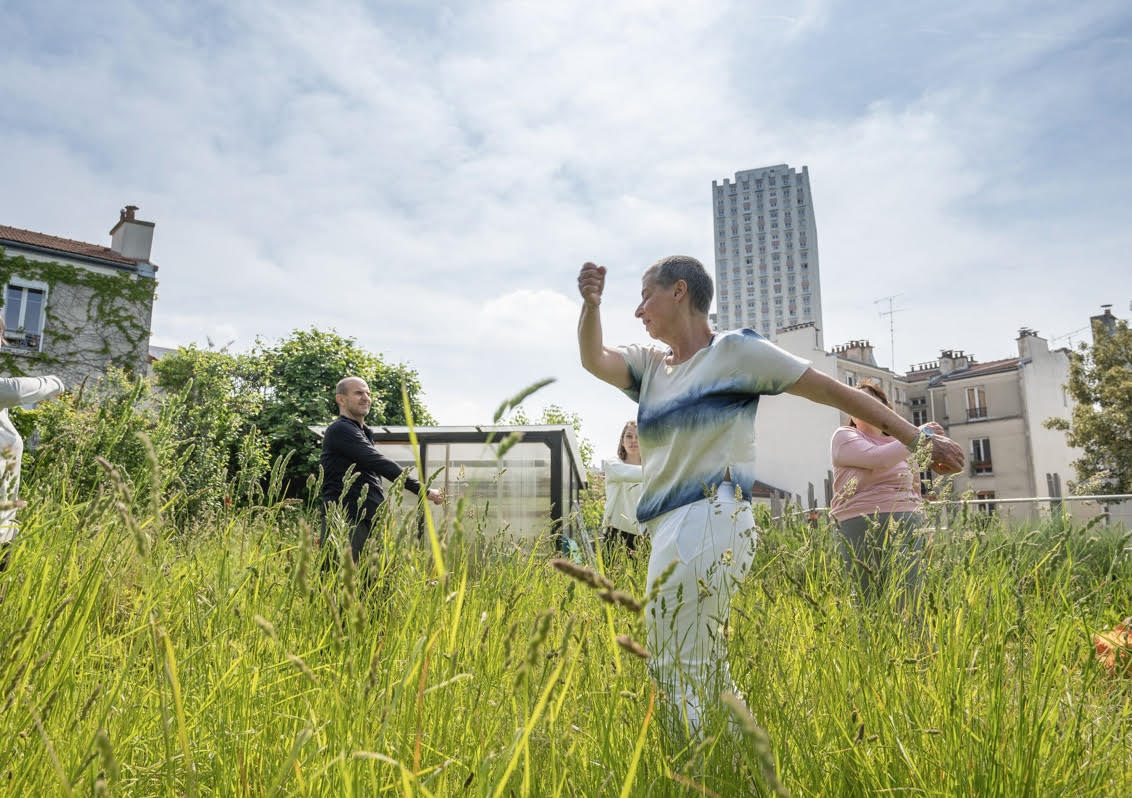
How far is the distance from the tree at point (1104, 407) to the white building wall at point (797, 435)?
10957 millimetres

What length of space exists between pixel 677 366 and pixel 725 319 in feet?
359

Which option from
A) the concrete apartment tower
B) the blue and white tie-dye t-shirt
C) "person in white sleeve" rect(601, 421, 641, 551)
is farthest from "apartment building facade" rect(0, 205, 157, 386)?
the concrete apartment tower

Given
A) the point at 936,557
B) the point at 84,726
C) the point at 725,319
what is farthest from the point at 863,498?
the point at 725,319

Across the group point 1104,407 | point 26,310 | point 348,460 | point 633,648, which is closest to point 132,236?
point 26,310

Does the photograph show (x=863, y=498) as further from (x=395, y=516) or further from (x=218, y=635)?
(x=218, y=635)

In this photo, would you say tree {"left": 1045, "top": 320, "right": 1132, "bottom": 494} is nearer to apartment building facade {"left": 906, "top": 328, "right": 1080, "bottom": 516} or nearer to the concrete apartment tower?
apartment building facade {"left": 906, "top": 328, "right": 1080, "bottom": 516}

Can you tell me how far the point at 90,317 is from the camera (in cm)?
2202

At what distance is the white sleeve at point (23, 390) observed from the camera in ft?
10.1

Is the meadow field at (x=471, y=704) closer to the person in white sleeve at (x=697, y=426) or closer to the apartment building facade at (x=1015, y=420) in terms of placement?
the person in white sleeve at (x=697, y=426)

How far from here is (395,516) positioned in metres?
2.30

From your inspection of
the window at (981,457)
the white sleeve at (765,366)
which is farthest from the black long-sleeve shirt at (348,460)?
the window at (981,457)

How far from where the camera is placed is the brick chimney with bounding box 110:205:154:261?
23.5 m

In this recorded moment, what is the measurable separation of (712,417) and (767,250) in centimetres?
11348

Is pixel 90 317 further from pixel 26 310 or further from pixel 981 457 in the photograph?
pixel 981 457
